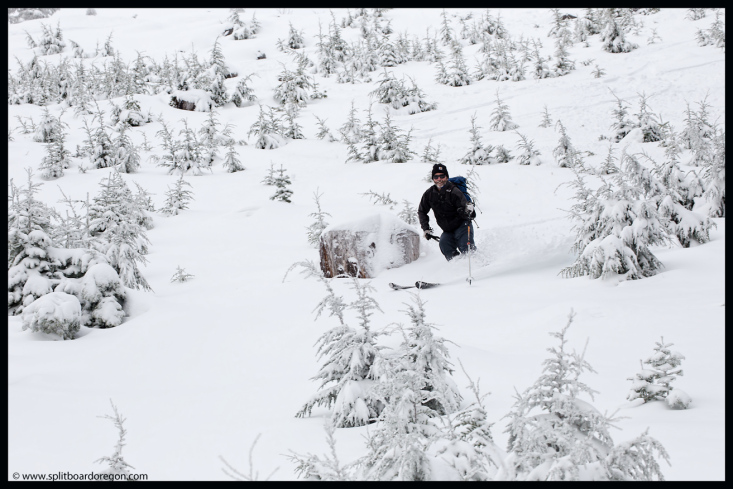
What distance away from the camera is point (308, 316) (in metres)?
6.34

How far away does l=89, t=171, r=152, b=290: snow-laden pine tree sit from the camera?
7.67 m

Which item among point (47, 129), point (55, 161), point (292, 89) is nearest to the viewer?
point (55, 161)

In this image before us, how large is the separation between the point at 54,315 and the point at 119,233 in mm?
2897

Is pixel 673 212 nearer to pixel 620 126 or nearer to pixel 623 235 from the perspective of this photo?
pixel 623 235

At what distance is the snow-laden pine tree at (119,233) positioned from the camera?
767 cm

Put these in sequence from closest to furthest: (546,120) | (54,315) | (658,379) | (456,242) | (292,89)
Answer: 1. (658,379)
2. (54,315)
3. (456,242)
4. (546,120)
5. (292,89)

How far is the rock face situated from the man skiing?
0.49 m

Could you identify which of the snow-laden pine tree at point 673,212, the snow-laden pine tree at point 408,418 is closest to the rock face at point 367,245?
the snow-laden pine tree at point 673,212

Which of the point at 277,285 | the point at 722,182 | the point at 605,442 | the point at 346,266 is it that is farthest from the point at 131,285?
the point at 722,182

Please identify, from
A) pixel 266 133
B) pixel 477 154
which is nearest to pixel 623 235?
pixel 477 154

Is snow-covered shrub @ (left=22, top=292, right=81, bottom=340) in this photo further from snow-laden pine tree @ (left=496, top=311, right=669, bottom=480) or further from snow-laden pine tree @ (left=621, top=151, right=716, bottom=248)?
snow-laden pine tree @ (left=621, top=151, right=716, bottom=248)

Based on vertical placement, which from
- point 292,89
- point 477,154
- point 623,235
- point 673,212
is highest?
point 292,89

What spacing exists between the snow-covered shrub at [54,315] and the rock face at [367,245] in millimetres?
3675

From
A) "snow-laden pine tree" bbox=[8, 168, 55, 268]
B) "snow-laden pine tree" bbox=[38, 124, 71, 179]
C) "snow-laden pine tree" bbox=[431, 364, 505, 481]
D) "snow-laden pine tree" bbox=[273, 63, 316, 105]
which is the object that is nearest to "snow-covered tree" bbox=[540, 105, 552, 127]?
"snow-laden pine tree" bbox=[273, 63, 316, 105]
